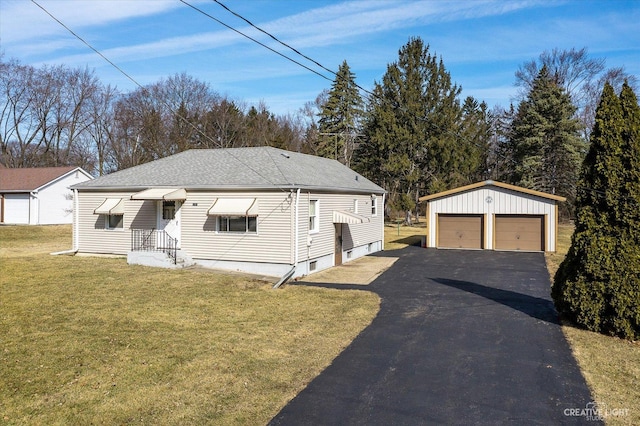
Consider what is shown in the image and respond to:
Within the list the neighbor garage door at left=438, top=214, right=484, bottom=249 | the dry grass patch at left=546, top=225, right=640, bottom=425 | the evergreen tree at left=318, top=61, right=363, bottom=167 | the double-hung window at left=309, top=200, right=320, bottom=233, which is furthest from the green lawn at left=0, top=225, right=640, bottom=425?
the evergreen tree at left=318, top=61, right=363, bottom=167

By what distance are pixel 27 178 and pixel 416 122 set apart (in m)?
29.7

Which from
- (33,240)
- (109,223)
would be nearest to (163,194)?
(109,223)

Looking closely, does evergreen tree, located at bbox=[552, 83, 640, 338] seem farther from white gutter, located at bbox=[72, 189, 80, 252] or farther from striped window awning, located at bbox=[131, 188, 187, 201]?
white gutter, located at bbox=[72, 189, 80, 252]

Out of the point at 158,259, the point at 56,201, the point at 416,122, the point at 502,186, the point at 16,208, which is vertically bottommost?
the point at 158,259

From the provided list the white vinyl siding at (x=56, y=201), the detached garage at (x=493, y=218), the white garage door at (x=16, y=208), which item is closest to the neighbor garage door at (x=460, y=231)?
the detached garage at (x=493, y=218)

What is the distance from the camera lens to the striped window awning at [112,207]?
16516 mm

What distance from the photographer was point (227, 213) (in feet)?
46.7

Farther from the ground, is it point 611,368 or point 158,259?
point 158,259

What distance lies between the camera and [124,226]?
55.7 feet

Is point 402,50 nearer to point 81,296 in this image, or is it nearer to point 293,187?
point 293,187

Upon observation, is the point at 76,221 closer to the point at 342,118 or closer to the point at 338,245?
the point at 338,245

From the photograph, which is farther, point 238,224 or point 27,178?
point 27,178

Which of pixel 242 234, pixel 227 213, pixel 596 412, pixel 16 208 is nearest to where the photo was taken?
pixel 596 412

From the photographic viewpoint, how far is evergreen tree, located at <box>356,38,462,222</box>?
1337 inches
